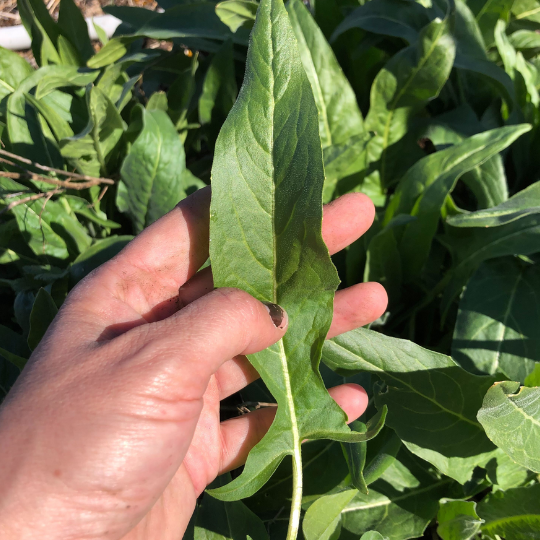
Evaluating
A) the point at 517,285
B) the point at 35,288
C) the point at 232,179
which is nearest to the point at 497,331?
the point at 517,285

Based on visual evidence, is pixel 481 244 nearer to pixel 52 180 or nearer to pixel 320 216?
pixel 320 216

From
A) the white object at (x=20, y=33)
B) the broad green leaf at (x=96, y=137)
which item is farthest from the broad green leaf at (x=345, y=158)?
the white object at (x=20, y=33)

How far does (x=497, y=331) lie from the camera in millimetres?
1200

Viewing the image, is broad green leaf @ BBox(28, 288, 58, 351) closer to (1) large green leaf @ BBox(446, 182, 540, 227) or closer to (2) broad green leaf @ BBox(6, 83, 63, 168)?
(2) broad green leaf @ BBox(6, 83, 63, 168)

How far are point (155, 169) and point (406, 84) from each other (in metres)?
0.73

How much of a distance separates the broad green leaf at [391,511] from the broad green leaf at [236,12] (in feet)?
4.30

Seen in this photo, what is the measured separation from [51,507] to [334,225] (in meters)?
0.74

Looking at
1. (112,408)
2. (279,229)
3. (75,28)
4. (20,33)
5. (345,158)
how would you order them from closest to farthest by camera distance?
1. (112,408)
2. (279,229)
3. (345,158)
4. (75,28)
5. (20,33)

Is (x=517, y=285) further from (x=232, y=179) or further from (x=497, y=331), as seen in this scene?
(x=232, y=179)

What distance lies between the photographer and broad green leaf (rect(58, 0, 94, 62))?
5.39ft

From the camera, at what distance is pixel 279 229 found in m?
0.87

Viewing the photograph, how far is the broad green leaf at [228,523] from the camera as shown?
1056 millimetres

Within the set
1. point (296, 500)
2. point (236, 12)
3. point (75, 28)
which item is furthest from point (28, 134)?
point (296, 500)

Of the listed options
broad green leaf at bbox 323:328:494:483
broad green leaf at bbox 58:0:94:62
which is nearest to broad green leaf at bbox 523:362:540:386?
broad green leaf at bbox 323:328:494:483
